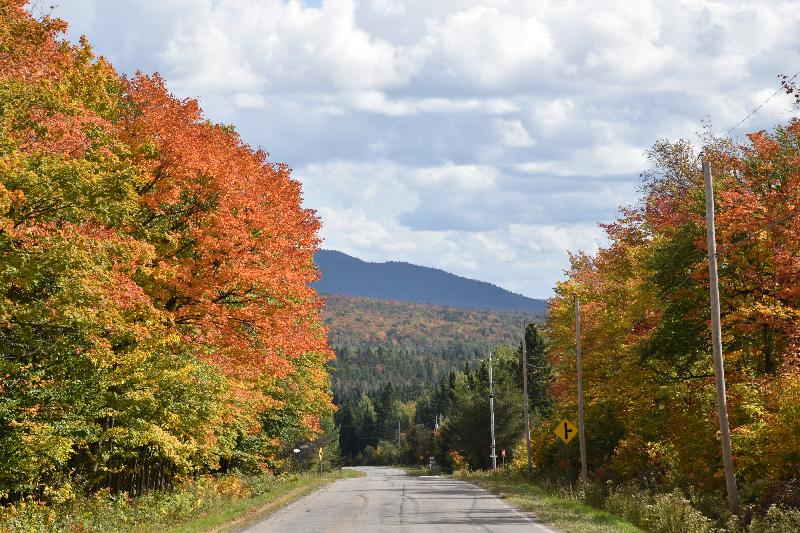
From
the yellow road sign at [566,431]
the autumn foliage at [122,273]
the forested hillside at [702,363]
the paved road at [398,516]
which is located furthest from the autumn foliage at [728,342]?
the autumn foliage at [122,273]

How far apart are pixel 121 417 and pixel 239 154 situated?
1320 cm

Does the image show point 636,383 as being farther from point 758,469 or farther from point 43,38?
point 43,38

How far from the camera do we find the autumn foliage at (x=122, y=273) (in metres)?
19.2

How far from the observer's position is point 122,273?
23.2 m

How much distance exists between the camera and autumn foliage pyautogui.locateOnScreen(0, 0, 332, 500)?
63.1ft

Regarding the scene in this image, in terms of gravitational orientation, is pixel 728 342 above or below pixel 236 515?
above

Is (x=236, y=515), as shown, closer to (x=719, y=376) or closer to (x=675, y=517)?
(x=675, y=517)

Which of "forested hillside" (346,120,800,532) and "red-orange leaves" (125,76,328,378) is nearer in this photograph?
"forested hillside" (346,120,800,532)

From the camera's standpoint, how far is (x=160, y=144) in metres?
28.0

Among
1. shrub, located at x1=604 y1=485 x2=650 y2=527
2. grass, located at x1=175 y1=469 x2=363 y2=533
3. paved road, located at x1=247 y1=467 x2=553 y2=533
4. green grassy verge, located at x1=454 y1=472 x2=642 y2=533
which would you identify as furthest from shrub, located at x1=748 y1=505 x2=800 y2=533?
grass, located at x1=175 y1=469 x2=363 y2=533

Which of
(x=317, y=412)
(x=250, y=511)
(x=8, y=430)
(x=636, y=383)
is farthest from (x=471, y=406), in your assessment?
(x=8, y=430)

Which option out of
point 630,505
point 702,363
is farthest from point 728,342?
point 630,505

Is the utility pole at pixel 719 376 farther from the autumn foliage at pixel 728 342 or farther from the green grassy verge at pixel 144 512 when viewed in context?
the green grassy verge at pixel 144 512

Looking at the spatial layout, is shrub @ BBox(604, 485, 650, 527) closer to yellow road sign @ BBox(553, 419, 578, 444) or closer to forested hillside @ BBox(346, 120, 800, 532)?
forested hillside @ BBox(346, 120, 800, 532)
